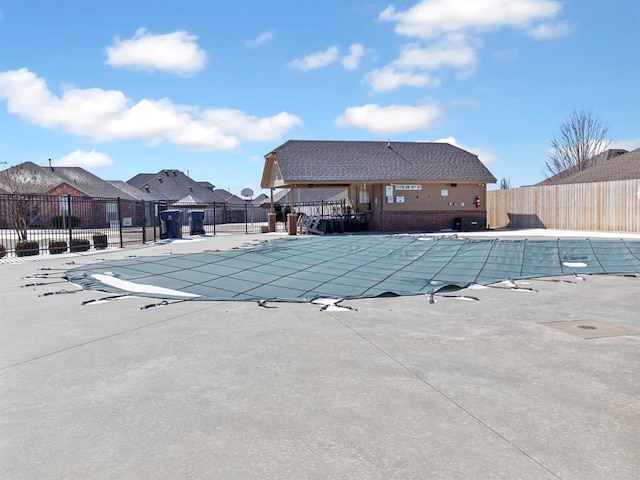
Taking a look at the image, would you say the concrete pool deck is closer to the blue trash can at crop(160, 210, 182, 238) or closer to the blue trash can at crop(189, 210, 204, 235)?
the blue trash can at crop(160, 210, 182, 238)

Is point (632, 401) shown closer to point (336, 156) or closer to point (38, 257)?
point (38, 257)

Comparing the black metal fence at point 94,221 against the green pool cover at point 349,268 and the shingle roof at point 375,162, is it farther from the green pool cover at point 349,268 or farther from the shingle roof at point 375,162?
the green pool cover at point 349,268

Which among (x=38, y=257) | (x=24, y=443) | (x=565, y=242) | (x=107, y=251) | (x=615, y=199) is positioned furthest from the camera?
(x=615, y=199)

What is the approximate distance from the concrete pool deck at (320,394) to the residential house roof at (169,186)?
56.8 metres

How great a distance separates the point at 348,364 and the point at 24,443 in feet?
8.90

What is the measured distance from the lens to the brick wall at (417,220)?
29.7m

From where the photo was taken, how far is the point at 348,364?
4906 millimetres

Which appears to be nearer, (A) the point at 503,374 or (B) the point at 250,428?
(B) the point at 250,428

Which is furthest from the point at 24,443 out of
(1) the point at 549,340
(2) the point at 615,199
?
(2) the point at 615,199

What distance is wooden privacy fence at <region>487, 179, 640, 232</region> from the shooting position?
82.5 ft

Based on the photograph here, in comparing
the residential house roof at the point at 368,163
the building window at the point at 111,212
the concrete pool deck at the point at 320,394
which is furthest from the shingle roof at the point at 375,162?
the building window at the point at 111,212

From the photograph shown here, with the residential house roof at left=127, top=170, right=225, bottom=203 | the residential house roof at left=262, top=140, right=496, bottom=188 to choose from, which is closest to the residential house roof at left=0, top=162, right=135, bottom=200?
the residential house roof at left=127, top=170, right=225, bottom=203

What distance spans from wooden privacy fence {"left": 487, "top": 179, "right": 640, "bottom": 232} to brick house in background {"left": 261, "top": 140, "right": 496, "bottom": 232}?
282 centimetres

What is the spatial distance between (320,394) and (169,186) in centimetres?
6355
